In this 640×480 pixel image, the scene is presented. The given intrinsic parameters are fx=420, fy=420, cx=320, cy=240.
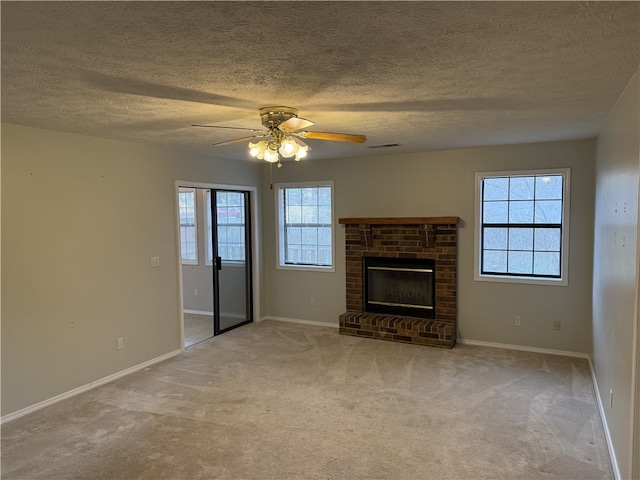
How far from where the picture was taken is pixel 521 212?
495cm

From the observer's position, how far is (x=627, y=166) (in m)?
2.47

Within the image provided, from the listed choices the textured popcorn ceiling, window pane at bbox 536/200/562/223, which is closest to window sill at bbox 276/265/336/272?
window pane at bbox 536/200/562/223

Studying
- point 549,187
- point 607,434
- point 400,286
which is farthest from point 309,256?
point 607,434

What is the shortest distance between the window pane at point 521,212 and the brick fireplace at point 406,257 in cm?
64

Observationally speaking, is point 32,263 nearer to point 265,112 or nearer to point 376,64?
point 265,112

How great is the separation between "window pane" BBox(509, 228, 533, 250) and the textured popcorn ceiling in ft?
5.72

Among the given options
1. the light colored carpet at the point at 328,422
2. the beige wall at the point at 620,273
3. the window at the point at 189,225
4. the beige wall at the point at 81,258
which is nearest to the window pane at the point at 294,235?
the window at the point at 189,225

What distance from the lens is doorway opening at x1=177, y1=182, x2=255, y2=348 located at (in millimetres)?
5703

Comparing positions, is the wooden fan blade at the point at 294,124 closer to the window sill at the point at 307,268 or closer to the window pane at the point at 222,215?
the window pane at the point at 222,215

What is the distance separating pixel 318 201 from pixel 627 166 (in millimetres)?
4107

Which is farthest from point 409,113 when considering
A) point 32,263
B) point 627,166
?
point 32,263

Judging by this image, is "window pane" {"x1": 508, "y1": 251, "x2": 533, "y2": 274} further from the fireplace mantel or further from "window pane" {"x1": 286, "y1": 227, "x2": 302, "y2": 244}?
"window pane" {"x1": 286, "y1": 227, "x2": 302, "y2": 244}

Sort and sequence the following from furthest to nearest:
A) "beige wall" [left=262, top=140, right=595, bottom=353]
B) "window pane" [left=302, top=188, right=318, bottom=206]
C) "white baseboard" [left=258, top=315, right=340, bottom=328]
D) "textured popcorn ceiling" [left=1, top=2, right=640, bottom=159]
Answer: "window pane" [left=302, top=188, right=318, bottom=206] < "white baseboard" [left=258, top=315, right=340, bottom=328] < "beige wall" [left=262, top=140, right=595, bottom=353] < "textured popcorn ceiling" [left=1, top=2, right=640, bottom=159]

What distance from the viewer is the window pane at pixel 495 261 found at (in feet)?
16.6
